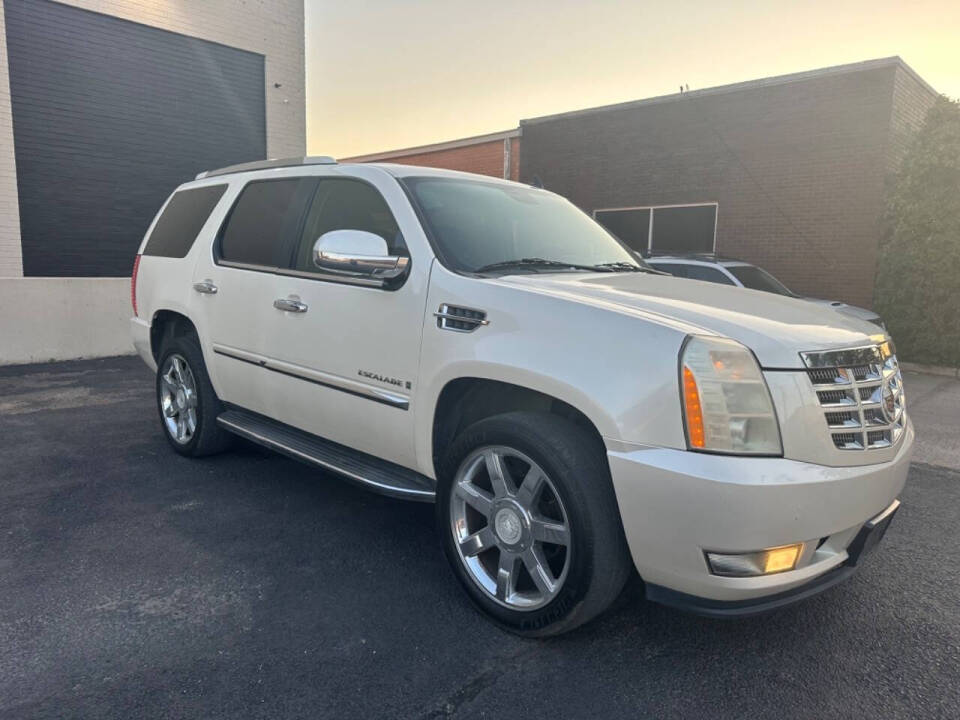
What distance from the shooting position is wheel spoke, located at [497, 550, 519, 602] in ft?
9.25

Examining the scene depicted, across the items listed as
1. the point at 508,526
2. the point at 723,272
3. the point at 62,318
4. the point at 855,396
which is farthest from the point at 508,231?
the point at 62,318

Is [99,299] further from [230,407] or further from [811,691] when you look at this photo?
[811,691]

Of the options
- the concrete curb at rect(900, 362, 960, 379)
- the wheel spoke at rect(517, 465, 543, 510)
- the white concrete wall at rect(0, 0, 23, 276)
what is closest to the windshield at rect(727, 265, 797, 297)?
the concrete curb at rect(900, 362, 960, 379)

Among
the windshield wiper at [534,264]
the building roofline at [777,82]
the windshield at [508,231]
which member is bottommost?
the windshield wiper at [534,264]

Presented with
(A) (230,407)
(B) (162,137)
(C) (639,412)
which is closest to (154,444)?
(A) (230,407)

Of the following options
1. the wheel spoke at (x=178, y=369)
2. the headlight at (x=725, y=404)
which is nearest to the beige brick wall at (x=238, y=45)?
the wheel spoke at (x=178, y=369)

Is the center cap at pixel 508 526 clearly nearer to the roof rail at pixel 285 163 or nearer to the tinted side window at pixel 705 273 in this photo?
the roof rail at pixel 285 163

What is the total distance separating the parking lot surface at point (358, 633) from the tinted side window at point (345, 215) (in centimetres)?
151

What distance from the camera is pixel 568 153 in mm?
15516

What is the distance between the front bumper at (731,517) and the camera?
2232mm

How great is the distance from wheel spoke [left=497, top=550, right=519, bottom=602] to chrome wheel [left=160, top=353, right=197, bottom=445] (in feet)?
9.36

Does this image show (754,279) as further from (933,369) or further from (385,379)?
(385,379)

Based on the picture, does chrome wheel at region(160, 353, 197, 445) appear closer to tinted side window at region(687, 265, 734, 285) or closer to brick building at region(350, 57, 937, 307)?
tinted side window at region(687, 265, 734, 285)

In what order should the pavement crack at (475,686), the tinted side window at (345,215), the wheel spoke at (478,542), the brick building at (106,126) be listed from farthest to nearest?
the brick building at (106,126) < the tinted side window at (345,215) < the wheel spoke at (478,542) < the pavement crack at (475,686)
